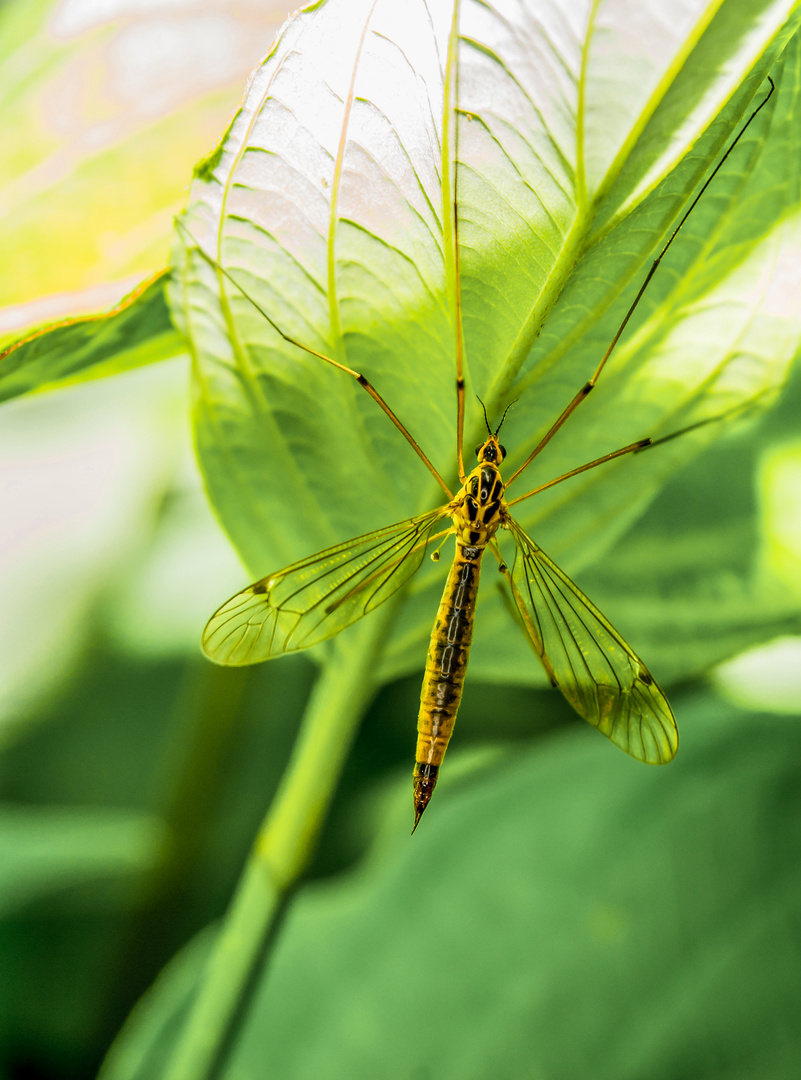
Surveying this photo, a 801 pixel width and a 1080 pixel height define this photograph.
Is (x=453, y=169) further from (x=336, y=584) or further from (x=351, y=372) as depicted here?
(x=336, y=584)

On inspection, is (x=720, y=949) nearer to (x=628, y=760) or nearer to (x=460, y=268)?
(x=628, y=760)

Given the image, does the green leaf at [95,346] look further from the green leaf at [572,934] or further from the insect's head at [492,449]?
the green leaf at [572,934]

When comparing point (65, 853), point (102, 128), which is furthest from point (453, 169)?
point (65, 853)

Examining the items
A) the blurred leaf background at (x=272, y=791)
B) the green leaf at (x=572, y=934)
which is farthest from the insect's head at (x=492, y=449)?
the green leaf at (x=572, y=934)

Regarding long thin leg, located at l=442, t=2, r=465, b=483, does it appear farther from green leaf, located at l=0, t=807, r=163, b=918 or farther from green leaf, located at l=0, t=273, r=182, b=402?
green leaf, located at l=0, t=807, r=163, b=918

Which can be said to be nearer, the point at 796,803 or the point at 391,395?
the point at 391,395

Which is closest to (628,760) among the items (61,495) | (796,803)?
(796,803)
